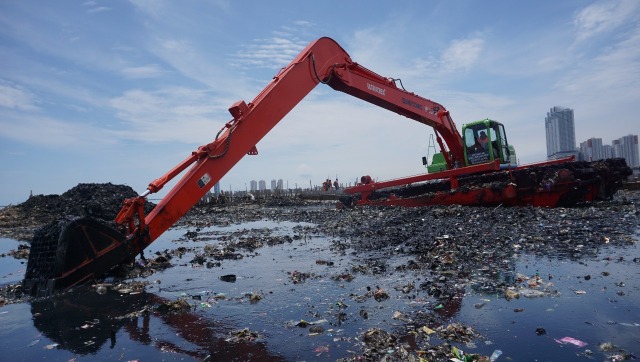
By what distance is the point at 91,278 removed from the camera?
4980mm

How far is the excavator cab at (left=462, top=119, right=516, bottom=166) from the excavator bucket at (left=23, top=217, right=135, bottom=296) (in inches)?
407

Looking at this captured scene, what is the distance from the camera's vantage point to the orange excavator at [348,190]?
485 cm

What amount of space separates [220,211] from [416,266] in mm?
16080

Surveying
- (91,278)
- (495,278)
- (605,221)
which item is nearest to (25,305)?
(91,278)

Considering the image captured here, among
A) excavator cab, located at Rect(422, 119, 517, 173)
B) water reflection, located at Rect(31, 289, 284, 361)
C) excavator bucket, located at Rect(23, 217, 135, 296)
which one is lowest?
water reflection, located at Rect(31, 289, 284, 361)

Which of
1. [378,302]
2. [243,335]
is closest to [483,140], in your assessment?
[378,302]

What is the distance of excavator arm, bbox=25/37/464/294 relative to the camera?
4738 mm

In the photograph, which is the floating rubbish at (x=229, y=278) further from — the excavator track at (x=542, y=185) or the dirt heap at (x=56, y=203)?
the dirt heap at (x=56, y=203)

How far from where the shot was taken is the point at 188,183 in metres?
5.59

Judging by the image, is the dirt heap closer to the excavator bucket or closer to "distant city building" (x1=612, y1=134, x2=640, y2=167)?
the excavator bucket

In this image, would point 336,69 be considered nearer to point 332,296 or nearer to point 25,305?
point 332,296

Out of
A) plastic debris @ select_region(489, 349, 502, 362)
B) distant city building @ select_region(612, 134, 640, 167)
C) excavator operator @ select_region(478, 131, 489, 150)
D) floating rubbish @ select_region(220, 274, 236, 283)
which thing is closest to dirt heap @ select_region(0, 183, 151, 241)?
floating rubbish @ select_region(220, 274, 236, 283)

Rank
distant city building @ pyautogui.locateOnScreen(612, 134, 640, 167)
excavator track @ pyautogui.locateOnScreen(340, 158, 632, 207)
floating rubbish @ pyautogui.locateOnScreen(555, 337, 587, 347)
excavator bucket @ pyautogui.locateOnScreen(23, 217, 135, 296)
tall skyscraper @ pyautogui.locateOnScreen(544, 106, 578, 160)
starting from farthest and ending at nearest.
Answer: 1. distant city building @ pyautogui.locateOnScreen(612, 134, 640, 167)
2. tall skyscraper @ pyautogui.locateOnScreen(544, 106, 578, 160)
3. excavator track @ pyautogui.locateOnScreen(340, 158, 632, 207)
4. excavator bucket @ pyautogui.locateOnScreen(23, 217, 135, 296)
5. floating rubbish @ pyautogui.locateOnScreen(555, 337, 587, 347)

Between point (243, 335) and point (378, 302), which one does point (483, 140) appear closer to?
point (378, 302)
